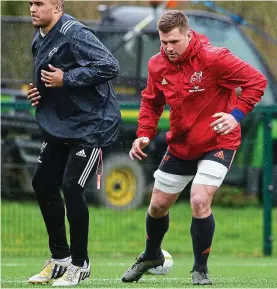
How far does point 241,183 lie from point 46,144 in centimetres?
542

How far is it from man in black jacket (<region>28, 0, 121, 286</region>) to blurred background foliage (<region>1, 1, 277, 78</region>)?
8769 millimetres

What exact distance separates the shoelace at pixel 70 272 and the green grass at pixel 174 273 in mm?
87

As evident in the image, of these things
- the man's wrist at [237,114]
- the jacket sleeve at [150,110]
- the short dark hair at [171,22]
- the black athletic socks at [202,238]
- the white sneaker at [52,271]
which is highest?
the short dark hair at [171,22]

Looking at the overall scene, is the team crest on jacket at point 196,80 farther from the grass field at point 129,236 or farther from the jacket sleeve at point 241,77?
the grass field at point 129,236

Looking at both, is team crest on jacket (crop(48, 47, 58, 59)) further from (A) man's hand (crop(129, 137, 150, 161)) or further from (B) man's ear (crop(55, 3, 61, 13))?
(A) man's hand (crop(129, 137, 150, 161))

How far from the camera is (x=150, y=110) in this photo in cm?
914

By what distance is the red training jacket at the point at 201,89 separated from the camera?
8766mm

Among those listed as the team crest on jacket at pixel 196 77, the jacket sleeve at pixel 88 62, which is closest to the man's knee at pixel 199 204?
the team crest on jacket at pixel 196 77

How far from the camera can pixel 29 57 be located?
16359 mm

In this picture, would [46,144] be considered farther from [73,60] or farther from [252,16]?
[252,16]

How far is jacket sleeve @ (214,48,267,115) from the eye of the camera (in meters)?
8.75

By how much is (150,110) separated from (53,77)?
38.3 inches

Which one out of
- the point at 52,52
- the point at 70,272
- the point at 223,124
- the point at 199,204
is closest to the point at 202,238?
the point at 199,204

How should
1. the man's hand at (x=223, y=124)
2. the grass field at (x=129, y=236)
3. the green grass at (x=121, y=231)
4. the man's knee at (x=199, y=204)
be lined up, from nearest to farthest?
the man's hand at (x=223, y=124) < the man's knee at (x=199, y=204) < the grass field at (x=129, y=236) < the green grass at (x=121, y=231)
